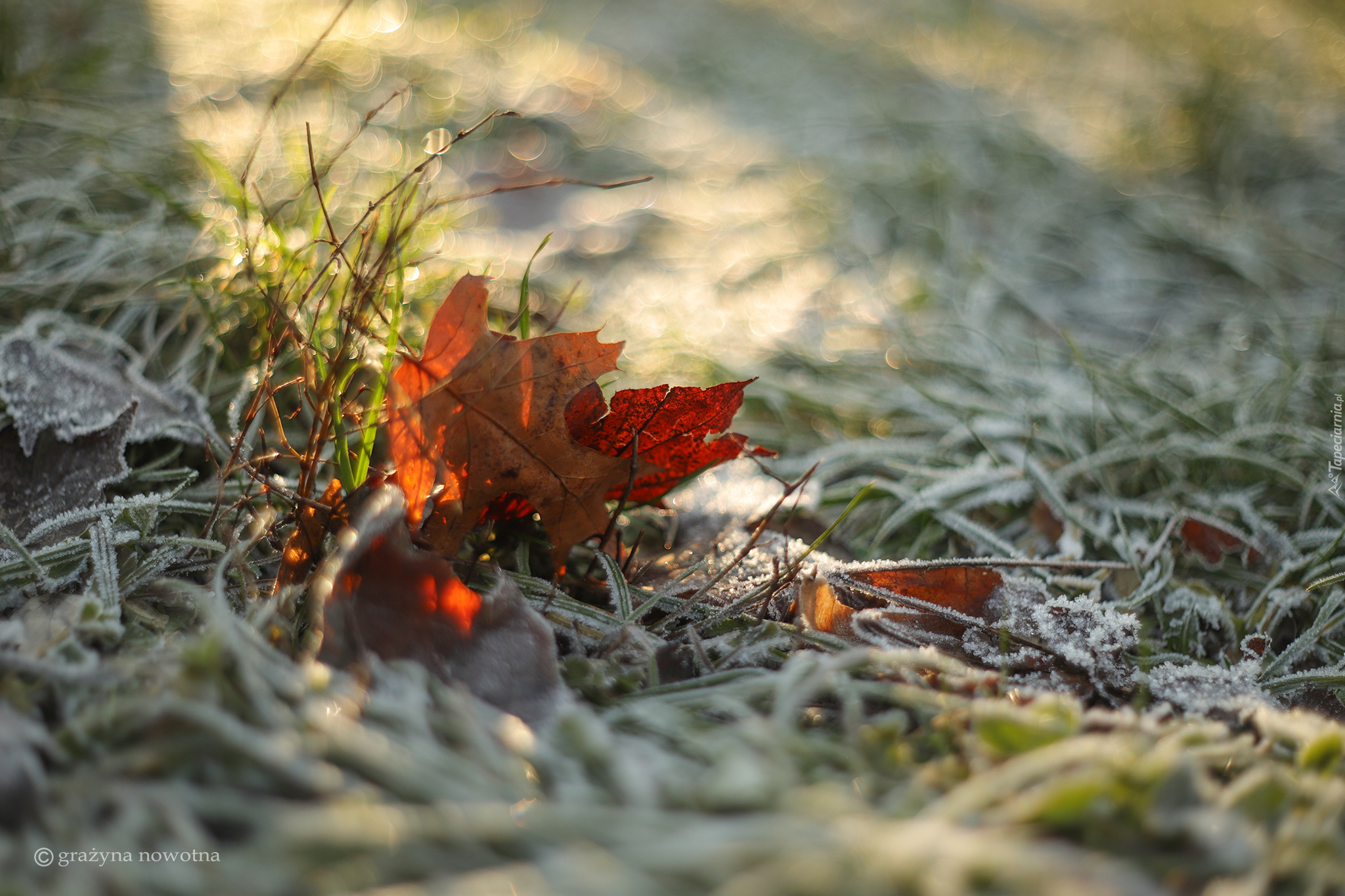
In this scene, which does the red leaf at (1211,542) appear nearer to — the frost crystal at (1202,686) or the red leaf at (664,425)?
the frost crystal at (1202,686)

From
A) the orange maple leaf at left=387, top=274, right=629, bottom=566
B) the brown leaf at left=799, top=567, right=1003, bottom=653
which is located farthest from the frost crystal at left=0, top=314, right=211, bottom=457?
the brown leaf at left=799, top=567, right=1003, bottom=653

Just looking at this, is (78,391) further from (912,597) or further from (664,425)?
(912,597)

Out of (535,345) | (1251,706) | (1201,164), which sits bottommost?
(1251,706)

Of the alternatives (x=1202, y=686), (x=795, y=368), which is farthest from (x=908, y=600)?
(x=795, y=368)

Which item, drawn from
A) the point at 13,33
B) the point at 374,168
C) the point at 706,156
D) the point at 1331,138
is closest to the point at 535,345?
the point at 374,168

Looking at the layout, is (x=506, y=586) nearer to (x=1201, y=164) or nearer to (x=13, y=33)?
(x=13, y=33)

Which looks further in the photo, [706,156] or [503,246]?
[706,156]

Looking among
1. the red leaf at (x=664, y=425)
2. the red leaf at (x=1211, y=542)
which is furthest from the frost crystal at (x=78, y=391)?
the red leaf at (x=1211, y=542)
